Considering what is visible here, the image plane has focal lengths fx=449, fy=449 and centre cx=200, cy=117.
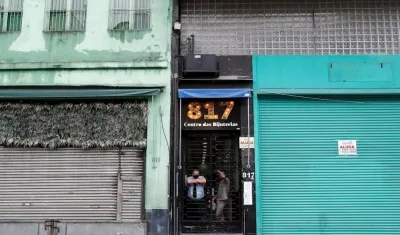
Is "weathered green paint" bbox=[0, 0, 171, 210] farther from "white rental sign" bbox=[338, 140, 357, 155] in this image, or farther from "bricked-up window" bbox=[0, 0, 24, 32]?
"white rental sign" bbox=[338, 140, 357, 155]

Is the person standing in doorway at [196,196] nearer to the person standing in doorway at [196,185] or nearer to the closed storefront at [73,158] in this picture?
the person standing in doorway at [196,185]

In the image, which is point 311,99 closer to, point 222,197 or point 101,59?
point 222,197

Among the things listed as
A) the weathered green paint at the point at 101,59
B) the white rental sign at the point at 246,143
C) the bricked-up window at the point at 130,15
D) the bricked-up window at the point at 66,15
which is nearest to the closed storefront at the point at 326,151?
the white rental sign at the point at 246,143

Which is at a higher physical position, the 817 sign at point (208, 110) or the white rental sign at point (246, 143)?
the 817 sign at point (208, 110)

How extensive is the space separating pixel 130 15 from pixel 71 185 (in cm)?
446

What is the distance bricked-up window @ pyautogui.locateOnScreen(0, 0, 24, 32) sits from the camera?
11.5 meters

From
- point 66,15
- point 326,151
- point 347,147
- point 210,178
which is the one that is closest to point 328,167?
point 326,151

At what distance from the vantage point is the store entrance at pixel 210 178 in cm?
1062

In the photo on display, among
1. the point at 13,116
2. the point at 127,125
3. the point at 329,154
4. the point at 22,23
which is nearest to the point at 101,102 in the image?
the point at 127,125

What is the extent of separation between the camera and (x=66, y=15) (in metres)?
11.5

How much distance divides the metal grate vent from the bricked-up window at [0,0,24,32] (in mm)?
4220

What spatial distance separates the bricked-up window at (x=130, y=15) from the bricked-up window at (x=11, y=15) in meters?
2.42

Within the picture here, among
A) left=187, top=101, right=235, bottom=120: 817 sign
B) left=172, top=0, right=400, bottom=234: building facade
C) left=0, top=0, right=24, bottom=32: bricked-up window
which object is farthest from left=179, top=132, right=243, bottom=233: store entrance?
left=0, top=0, right=24, bottom=32: bricked-up window

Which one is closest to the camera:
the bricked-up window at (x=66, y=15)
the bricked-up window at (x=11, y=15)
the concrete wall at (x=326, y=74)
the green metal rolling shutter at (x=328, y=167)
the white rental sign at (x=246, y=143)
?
the green metal rolling shutter at (x=328, y=167)
